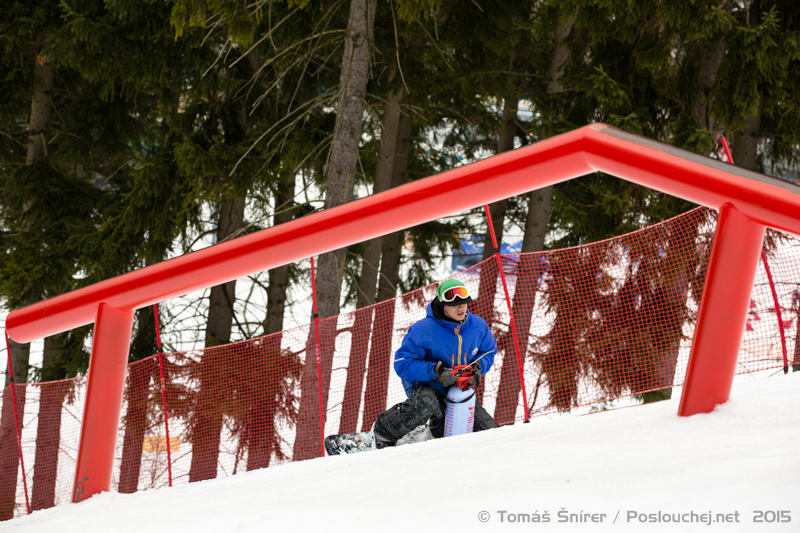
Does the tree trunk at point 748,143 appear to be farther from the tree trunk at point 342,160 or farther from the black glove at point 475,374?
the black glove at point 475,374

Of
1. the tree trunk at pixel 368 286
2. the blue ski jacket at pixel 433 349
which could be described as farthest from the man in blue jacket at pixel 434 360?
the tree trunk at pixel 368 286

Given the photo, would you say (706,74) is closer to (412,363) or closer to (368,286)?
(368,286)

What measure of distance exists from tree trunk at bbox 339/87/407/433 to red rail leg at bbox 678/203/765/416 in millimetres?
5185

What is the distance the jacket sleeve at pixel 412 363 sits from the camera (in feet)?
11.9

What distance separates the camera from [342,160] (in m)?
7.26

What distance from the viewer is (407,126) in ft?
37.4

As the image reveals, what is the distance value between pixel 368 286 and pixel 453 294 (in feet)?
24.5

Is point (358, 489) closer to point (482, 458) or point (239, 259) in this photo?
point (482, 458)

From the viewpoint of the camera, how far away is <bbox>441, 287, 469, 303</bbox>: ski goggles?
3.69 m

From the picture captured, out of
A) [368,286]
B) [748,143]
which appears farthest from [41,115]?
[748,143]

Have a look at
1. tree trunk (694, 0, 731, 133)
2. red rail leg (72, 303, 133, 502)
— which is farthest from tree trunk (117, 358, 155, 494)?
tree trunk (694, 0, 731, 133)

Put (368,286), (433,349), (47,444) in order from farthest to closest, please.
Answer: (368,286) → (47,444) → (433,349)

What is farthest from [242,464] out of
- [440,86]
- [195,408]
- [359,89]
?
[440,86]

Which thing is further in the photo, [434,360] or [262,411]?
[262,411]
